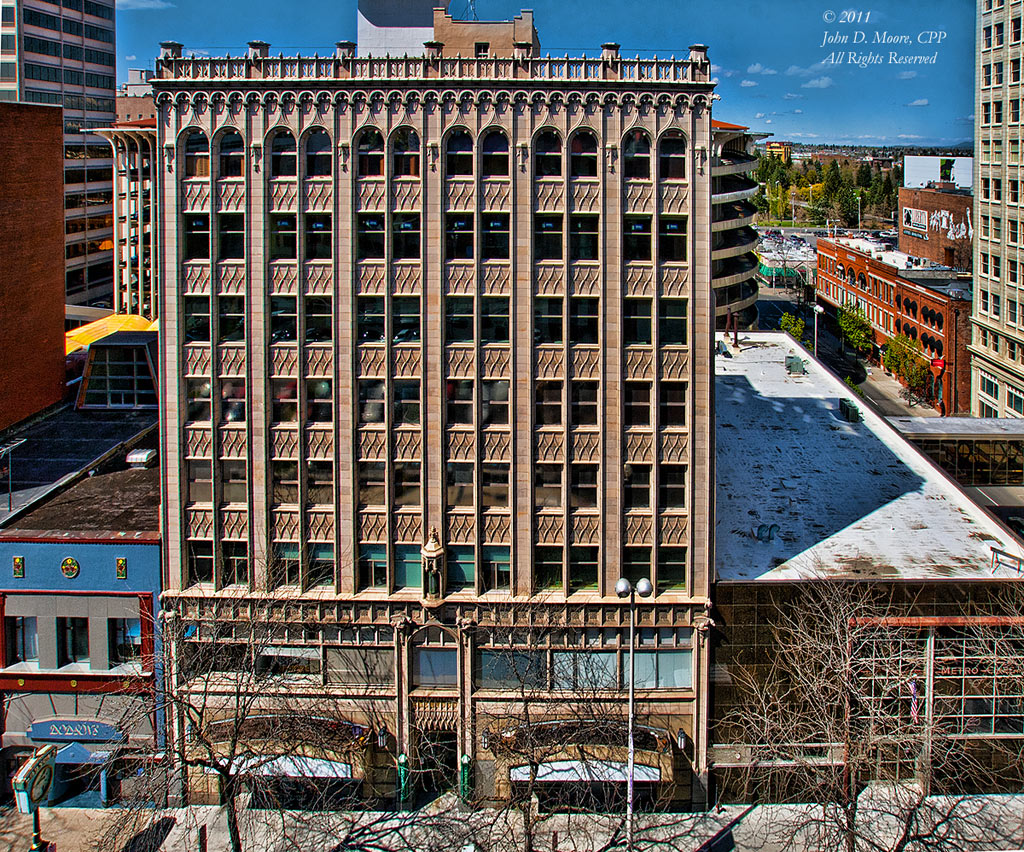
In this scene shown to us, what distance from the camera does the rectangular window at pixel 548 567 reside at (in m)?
42.0

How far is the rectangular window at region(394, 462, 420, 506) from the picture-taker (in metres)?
41.9

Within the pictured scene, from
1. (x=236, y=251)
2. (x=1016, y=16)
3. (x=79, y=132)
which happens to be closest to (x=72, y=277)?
(x=79, y=132)

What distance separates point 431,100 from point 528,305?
8.66m

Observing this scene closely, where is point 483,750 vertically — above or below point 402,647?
below

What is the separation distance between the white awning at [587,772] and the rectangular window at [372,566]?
913 centimetres

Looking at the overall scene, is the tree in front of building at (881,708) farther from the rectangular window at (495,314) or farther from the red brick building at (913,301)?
the red brick building at (913,301)

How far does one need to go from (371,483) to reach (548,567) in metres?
7.86

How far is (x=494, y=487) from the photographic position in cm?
4188

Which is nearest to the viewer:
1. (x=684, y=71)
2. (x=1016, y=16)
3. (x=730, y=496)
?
(x=684, y=71)

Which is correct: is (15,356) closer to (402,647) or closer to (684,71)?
(402,647)

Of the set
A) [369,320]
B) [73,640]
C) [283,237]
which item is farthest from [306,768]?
[283,237]

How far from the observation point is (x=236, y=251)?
4194 centimetres

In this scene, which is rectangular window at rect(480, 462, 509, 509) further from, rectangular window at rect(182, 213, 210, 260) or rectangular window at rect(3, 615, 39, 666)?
rectangular window at rect(3, 615, 39, 666)

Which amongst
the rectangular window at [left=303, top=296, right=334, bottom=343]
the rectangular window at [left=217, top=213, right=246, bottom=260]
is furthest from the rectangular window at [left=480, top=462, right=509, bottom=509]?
the rectangular window at [left=217, top=213, right=246, bottom=260]
